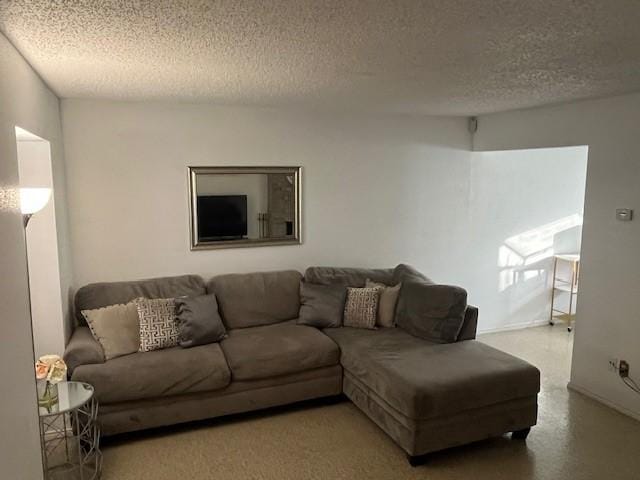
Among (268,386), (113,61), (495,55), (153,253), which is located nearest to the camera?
(495,55)

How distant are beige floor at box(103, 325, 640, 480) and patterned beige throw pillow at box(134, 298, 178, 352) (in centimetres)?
59

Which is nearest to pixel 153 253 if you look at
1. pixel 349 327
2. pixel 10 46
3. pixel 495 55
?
pixel 349 327

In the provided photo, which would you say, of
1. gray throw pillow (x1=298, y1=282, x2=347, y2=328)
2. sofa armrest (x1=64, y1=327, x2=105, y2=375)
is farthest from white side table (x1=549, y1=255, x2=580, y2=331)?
sofa armrest (x1=64, y1=327, x2=105, y2=375)

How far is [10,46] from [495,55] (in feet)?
7.16

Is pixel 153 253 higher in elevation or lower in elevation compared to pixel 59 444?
higher

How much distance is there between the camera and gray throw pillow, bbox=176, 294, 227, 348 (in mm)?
3543

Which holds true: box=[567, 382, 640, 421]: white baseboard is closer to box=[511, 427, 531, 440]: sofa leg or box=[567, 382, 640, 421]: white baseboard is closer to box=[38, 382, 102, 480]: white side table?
box=[511, 427, 531, 440]: sofa leg

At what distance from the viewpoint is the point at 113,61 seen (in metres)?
2.54

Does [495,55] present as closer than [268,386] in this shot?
Yes

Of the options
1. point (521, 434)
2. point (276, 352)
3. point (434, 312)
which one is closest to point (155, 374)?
point (276, 352)

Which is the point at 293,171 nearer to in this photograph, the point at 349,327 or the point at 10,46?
the point at 349,327

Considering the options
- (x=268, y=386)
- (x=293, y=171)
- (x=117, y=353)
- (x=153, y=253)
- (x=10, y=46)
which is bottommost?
(x=268, y=386)

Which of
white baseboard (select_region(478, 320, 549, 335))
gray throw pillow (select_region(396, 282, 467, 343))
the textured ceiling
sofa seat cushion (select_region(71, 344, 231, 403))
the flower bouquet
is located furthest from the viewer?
white baseboard (select_region(478, 320, 549, 335))

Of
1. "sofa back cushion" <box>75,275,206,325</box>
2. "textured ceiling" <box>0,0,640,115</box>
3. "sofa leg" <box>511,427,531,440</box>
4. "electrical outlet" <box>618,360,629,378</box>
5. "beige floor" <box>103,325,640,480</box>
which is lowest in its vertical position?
"beige floor" <box>103,325,640,480</box>
